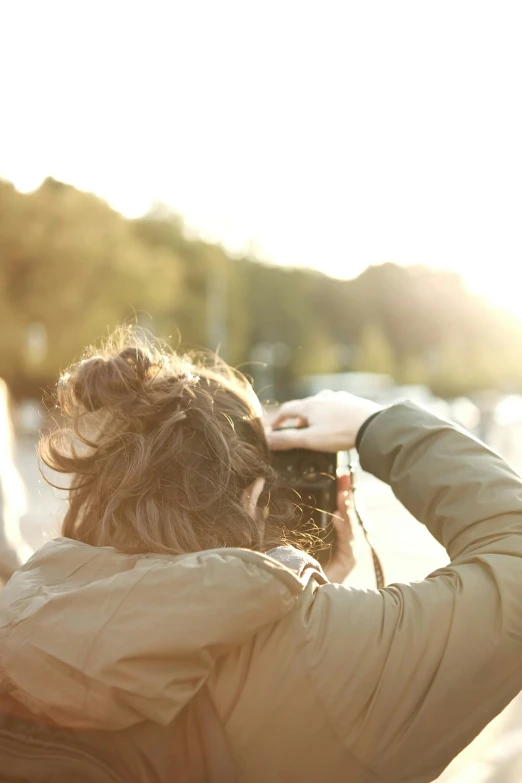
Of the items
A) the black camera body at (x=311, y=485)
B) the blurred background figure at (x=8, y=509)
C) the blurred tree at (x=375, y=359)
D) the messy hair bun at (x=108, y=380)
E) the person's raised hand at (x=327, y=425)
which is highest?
the messy hair bun at (x=108, y=380)

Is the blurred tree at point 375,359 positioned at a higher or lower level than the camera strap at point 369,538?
lower

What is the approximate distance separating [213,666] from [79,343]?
2967 cm

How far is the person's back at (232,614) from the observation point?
1395mm

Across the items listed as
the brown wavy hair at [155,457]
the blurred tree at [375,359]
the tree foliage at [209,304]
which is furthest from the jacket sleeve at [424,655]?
the blurred tree at [375,359]

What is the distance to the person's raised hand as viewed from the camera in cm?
197

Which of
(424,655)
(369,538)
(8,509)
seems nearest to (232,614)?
(424,655)

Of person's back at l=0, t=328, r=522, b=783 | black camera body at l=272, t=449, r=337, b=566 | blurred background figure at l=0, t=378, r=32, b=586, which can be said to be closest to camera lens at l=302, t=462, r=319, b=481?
black camera body at l=272, t=449, r=337, b=566

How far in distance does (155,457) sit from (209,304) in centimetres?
4320

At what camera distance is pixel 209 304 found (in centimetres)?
4466

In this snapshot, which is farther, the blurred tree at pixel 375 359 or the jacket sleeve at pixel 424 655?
the blurred tree at pixel 375 359

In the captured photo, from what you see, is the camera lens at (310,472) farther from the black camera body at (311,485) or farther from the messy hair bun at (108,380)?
the messy hair bun at (108,380)

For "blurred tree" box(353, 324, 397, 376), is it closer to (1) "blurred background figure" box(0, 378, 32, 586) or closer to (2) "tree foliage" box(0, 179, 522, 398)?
(2) "tree foliage" box(0, 179, 522, 398)

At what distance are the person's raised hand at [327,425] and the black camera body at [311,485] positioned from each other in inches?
2.5

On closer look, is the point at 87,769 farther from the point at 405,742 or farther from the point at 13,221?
the point at 13,221
